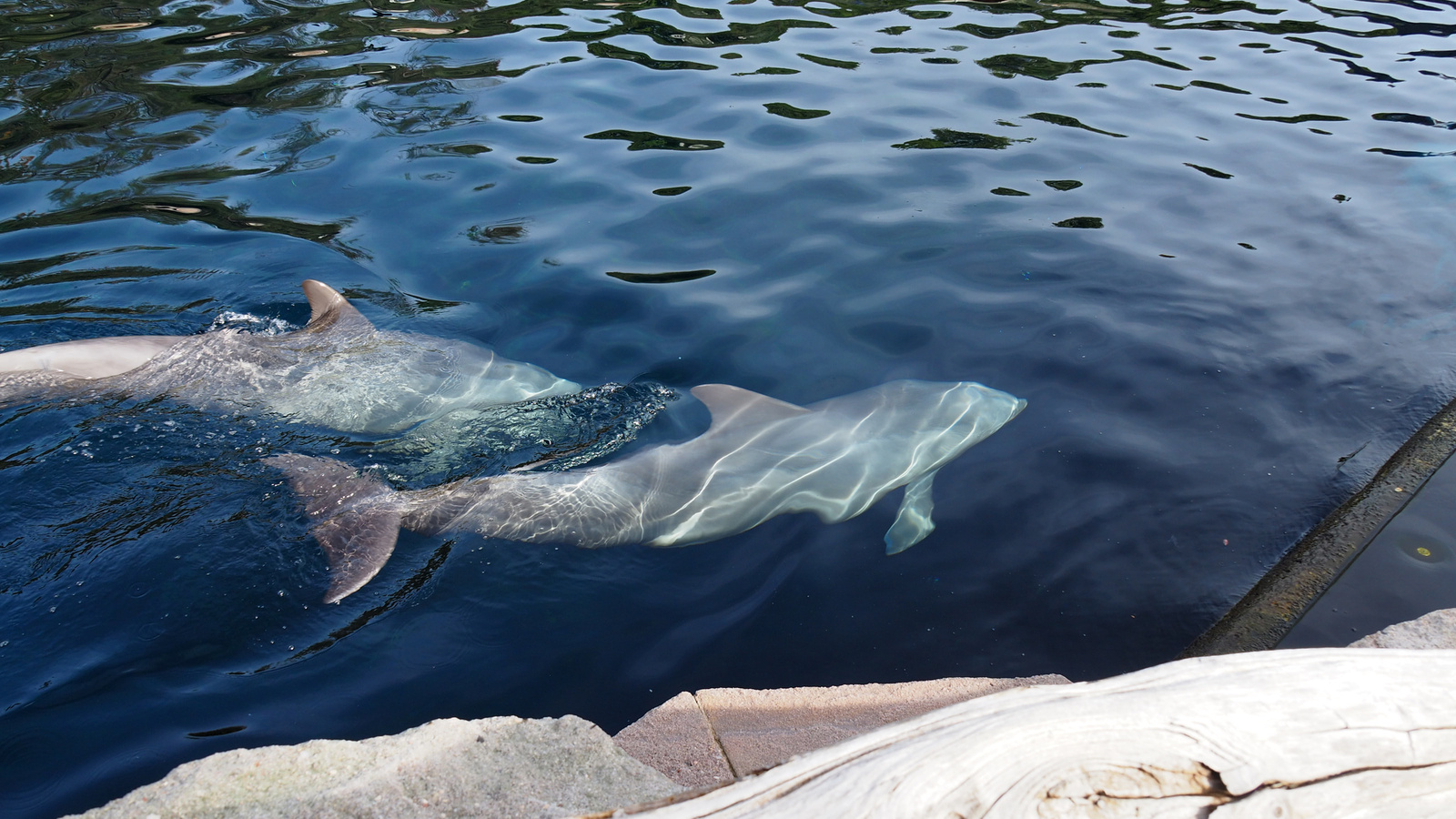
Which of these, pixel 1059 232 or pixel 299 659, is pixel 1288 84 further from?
pixel 299 659

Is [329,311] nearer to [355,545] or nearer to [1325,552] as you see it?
[355,545]

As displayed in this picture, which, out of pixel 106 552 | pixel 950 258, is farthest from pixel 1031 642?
pixel 106 552

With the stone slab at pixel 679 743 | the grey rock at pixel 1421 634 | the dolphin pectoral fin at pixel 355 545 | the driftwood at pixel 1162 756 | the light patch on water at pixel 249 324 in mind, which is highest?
the driftwood at pixel 1162 756

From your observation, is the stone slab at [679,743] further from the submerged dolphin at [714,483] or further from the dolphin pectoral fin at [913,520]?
the dolphin pectoral fin at [913,520]

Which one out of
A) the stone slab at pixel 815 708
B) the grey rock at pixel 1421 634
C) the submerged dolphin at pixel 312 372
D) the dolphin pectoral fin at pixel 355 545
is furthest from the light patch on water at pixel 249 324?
the grey rock at pixel 1421 634

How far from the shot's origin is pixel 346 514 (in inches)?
181

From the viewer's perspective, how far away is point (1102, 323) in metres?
6.16

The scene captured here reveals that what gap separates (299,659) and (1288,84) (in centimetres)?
1151

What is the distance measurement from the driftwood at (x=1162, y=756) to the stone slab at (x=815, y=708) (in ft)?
3.20

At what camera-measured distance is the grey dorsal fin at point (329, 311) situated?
243 inches

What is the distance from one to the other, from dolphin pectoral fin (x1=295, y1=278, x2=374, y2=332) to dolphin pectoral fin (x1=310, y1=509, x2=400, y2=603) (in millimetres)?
2061

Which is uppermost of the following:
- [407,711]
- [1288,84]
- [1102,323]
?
[1288,84]

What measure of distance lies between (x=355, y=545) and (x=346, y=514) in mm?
268

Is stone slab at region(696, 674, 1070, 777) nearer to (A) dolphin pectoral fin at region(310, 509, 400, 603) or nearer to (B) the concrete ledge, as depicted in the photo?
(B) the concrete ledge
